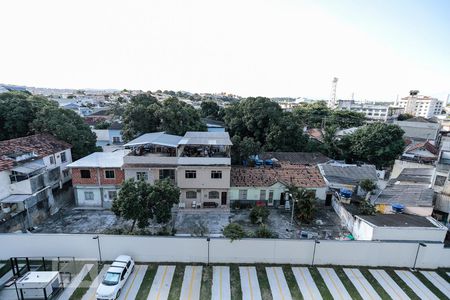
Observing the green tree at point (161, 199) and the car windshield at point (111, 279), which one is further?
the green tree at point (161, 199)

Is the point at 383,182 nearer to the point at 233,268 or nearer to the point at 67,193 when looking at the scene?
the point at 233,268

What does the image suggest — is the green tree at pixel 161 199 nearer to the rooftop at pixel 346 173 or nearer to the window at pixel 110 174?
the window at pixel 110 174

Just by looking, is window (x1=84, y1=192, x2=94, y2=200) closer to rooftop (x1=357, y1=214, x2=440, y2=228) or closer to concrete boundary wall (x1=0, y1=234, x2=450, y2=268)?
concrete boundary wall (x1=0, y1=234, x2=450, y2=268)

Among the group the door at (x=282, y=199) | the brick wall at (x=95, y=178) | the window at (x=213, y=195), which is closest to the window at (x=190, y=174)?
the window at (x=213, y=195)

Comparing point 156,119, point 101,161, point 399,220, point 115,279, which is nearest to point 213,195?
point 101,161

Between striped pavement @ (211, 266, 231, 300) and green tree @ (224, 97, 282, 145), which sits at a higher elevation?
green tree @ (224, 97, 282, 145)

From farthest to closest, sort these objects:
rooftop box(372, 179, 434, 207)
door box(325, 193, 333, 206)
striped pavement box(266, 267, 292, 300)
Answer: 1. door box(325, 193, 333, 206)
2. rooftop box(372, 179, 434, 207)
3. striped pavement box(266, 267, 292, 300)

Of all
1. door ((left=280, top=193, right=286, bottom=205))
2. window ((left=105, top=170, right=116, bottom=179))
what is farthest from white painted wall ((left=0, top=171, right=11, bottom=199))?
door ((left=280, top=193, right=286, bottom=205))

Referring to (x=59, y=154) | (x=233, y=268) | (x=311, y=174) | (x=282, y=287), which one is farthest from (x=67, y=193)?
(x=311, y=174)
